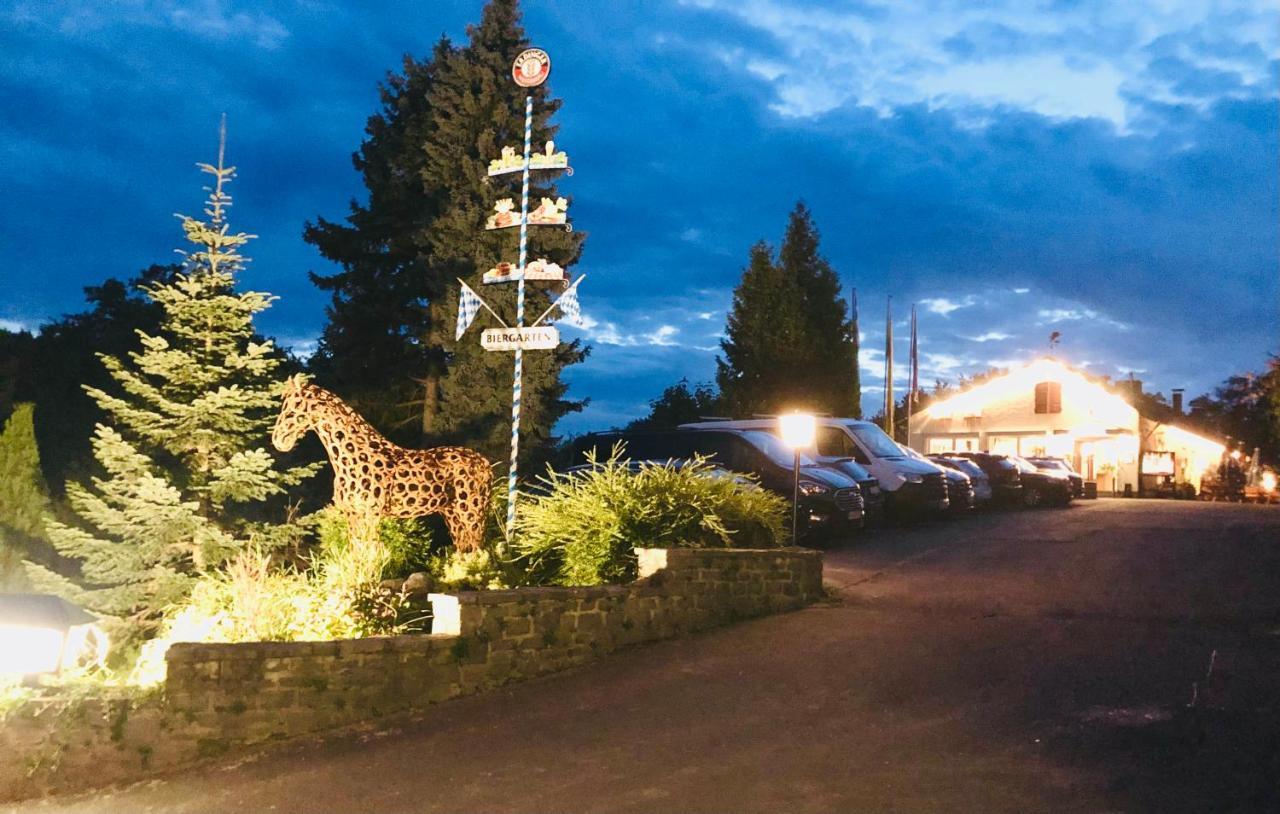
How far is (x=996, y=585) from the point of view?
1354cm

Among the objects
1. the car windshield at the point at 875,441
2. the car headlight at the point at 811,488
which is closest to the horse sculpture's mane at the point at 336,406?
the car headlight at the point at 811,488

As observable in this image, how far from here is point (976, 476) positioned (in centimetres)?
2688

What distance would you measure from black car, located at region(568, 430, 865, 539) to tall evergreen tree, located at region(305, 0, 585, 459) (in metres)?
4.90

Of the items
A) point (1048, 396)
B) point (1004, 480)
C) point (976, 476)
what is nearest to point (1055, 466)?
point (1004, 480)

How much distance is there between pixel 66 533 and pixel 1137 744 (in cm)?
961

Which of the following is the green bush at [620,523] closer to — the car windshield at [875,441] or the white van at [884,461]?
the white van at [884,461]

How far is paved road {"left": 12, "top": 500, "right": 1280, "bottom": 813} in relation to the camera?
21.0ft

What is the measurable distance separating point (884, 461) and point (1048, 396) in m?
29.1

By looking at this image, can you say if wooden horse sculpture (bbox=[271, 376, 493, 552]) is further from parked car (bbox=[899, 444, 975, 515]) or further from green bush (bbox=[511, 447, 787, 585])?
parked car (bbox=[899, 444, 975, 515])

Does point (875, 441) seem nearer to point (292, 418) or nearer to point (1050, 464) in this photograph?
point (1050, 464)

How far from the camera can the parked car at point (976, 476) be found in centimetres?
2654

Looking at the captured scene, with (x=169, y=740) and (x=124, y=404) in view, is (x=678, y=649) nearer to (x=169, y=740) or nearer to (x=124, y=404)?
(x=169, y=740)

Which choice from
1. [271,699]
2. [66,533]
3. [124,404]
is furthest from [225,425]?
[271,699]

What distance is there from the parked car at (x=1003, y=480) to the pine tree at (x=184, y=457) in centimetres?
2105
